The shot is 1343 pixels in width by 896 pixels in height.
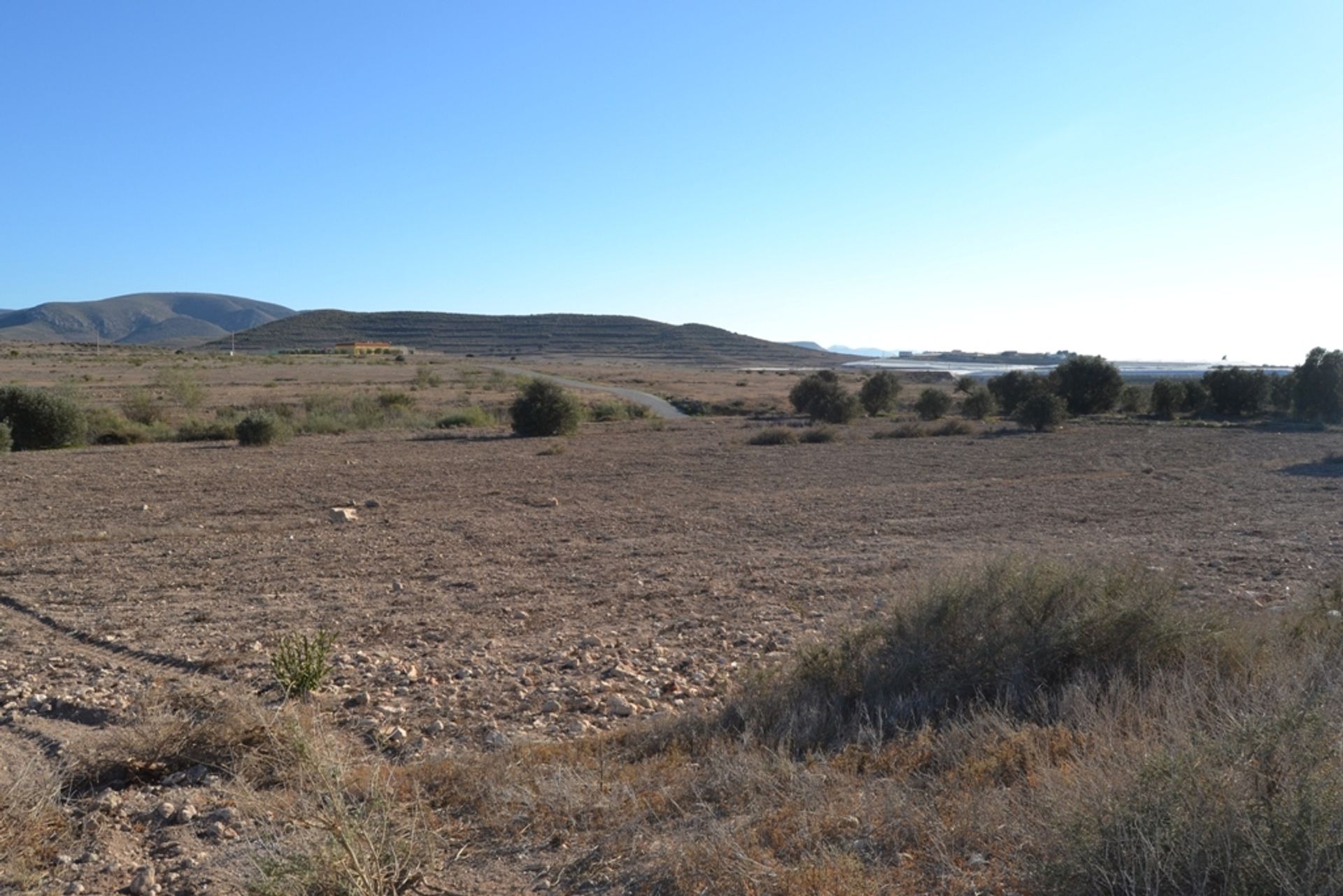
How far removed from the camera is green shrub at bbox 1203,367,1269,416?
48.6 metres

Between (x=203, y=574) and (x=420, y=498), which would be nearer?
(x=203, y=574)

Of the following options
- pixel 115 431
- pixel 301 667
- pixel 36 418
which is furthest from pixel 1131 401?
pixel 301 667

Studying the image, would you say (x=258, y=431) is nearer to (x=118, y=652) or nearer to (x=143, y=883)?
(x=118, y=652)

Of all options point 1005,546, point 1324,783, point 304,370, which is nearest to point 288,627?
point 1324,783

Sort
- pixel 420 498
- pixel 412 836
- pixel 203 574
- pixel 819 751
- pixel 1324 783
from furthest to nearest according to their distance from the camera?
pixel 420 498 → pixel 203 574 → pixel 819 751 → pixel 412 836 → pixel 1324 783

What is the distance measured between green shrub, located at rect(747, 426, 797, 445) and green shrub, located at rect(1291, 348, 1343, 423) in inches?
969

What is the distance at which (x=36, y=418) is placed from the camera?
27703 mm

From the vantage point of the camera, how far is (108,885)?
4.39 metres

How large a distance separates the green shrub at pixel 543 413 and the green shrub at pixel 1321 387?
32321 mm

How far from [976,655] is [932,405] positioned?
41663mm

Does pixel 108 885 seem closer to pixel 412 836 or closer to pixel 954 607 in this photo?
pixel 412 836

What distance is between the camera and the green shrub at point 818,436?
115 feet

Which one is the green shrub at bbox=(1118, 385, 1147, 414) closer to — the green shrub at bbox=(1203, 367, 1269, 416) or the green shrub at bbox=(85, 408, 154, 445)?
the green shrub at bbox=(1203, 367, 1269, 416)

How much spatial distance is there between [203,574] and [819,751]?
9.07 metres
